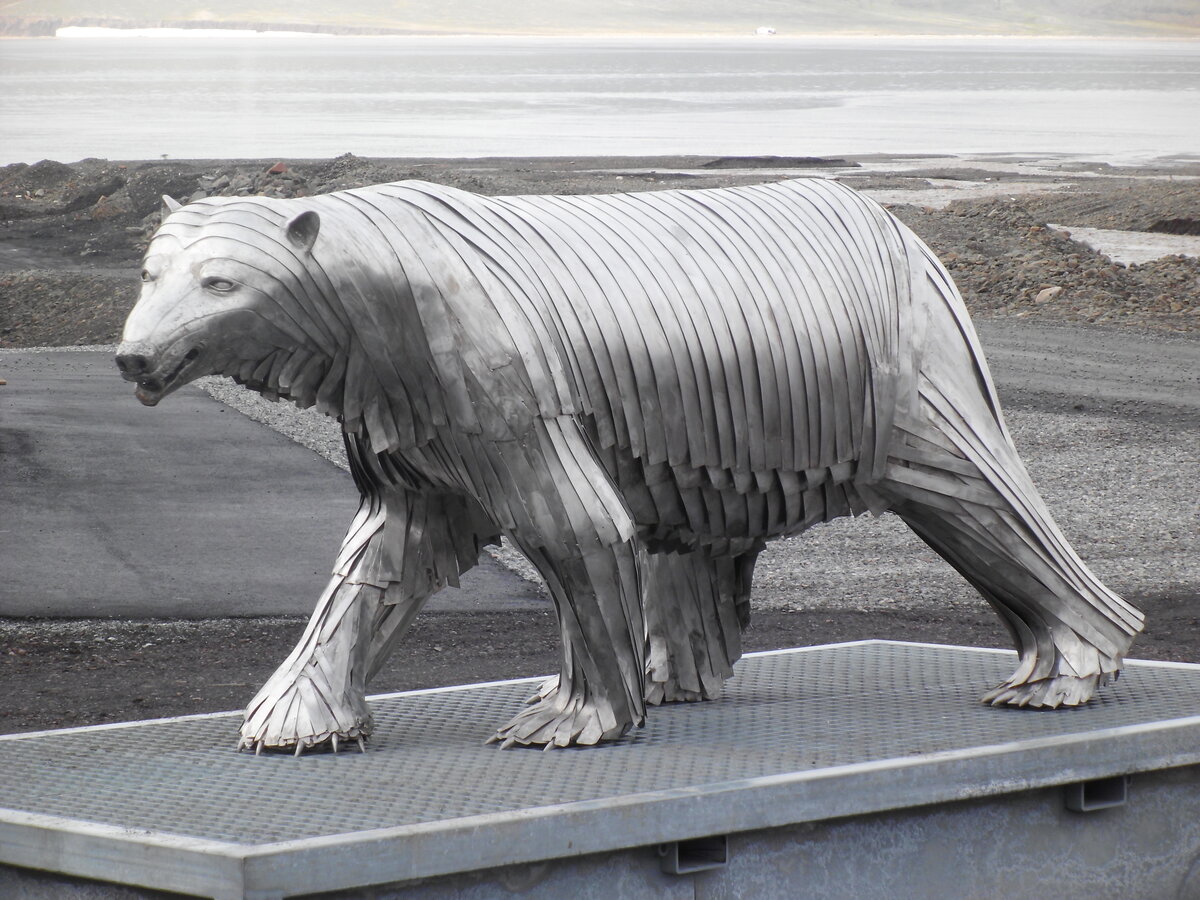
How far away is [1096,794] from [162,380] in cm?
259

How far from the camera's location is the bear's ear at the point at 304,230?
3.39 metres

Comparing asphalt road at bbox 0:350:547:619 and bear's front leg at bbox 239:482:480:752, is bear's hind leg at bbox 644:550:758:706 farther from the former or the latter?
asphalt road at bbox 0:350:547:619

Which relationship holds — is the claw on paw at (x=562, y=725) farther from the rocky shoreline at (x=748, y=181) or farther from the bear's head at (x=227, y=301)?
the rocky shoreline at (x=748, y=181)

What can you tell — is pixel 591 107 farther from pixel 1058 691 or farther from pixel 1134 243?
pixel 1058 691

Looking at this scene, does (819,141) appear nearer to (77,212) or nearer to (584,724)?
(77,212)

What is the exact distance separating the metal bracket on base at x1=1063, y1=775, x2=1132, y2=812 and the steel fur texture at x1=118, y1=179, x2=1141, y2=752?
282 mm

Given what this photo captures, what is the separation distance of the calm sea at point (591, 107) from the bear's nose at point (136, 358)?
135 feet

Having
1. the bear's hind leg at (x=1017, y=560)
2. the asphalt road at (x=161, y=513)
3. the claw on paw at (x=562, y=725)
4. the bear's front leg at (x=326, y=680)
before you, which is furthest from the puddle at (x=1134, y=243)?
the bear's front leg at (x=326, y=680)

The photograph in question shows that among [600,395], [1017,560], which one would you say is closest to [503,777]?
→ [600,395]

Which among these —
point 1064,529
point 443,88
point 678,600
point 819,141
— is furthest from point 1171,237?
point 443,88

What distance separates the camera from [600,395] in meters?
3.70

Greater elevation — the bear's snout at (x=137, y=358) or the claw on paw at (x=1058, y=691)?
the bear's snout at (x=137, y=358)

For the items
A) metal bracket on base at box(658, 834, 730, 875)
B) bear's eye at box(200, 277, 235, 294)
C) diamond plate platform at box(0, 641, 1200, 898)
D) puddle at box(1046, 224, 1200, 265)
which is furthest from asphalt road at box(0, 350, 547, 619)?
puddle at box(1046, 224, 1200, 265)

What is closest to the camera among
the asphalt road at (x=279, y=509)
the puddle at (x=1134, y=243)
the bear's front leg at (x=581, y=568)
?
the bear's front leg at (x=581, y=568)
